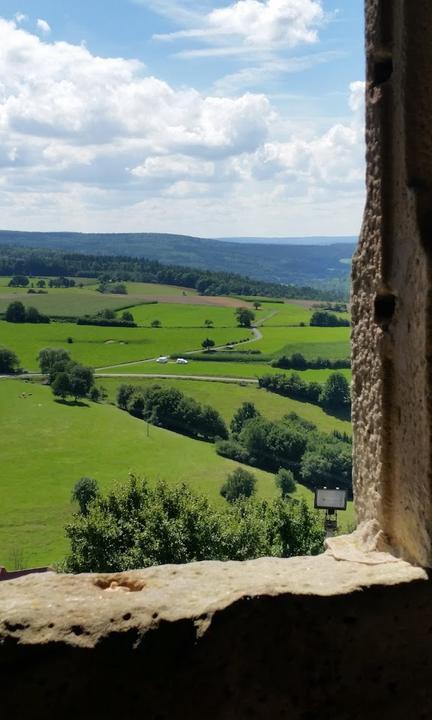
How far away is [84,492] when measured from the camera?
51.8 metres

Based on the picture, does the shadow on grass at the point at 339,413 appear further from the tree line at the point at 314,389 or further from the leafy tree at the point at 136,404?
the leafy tree at the point at 136,404

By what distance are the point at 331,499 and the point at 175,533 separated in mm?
5482

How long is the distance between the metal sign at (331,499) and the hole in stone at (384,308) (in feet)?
41.8

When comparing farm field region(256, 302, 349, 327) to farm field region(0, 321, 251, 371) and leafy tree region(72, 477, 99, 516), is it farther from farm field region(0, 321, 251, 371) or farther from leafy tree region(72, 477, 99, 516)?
leafy tree region(72, 477, 99, 516)

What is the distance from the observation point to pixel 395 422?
20.0 feet

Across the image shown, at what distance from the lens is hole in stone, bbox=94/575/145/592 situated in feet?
18.3

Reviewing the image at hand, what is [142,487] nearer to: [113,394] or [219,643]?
[219,643]

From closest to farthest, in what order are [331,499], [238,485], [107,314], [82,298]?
[331,499] < [238,485] < [107,314] < [82,298]

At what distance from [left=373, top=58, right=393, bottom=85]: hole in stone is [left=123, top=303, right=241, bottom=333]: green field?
336 ft

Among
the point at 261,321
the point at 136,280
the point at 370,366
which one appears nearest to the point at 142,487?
the point at 370,366

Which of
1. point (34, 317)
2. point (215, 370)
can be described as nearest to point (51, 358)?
point (215, 370)

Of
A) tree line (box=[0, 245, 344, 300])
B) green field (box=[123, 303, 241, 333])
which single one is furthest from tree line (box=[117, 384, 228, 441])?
tree line (box=[0, 245, 344, 300])

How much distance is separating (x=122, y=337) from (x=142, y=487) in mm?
80829

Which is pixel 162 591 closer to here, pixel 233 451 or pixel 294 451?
pixel 233 451
